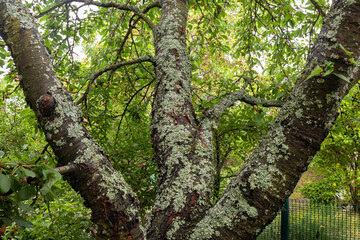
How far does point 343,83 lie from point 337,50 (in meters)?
0.14

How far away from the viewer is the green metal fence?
4609 mm

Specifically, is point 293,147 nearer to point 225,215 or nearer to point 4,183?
point 225,215

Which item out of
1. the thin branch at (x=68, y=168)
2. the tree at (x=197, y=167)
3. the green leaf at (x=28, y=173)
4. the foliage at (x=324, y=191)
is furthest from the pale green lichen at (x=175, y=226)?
the foliage at (x=324, y=191)

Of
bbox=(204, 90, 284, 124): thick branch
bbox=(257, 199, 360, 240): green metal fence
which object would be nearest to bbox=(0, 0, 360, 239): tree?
bbox=(204, 90, 284, 124): thick branch

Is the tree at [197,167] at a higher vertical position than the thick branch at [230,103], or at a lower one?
lower

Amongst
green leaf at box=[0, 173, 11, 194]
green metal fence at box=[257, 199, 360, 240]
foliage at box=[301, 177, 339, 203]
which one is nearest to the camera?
green leaf at box=[0, 173, 11, 194]

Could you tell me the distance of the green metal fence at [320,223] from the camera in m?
4.61

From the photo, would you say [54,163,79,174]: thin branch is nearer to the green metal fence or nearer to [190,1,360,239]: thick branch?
[190,1,360,239]: thick branch

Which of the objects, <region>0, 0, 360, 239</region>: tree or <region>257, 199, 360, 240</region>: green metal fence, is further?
<region>257, 199, 360, 240</region>: green metal fence

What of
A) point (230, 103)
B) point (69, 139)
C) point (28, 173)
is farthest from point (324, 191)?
point (28, 173)

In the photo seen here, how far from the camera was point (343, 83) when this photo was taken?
1.07 m

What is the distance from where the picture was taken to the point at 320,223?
489cm

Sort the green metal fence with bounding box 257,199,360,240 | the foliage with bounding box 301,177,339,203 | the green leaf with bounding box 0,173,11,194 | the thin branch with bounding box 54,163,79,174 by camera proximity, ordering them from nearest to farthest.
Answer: the green leaf with bounding box 0,173,11,194 → the thin branch with bounding box 54,163,79,174 → the green metal fence with bounding box 257,199,360,240 → the foliage with bounding box 301,177,339,203

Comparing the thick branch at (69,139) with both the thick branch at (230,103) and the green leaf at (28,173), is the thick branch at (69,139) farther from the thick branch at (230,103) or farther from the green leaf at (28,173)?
the thick branch at (230,103)
